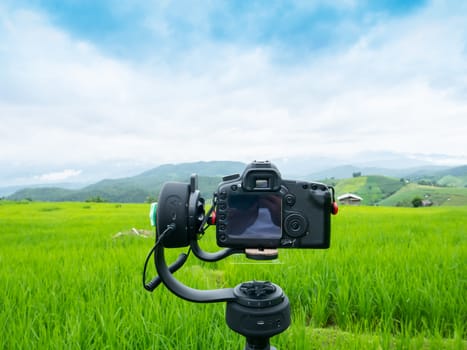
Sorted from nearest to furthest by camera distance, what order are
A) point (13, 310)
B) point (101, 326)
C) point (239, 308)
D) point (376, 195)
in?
point (239, 308) → point (101, 326) → point (13, 310) → point (376, 195)

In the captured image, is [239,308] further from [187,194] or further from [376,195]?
[376,195]

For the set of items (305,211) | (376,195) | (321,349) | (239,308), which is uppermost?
(305,211)

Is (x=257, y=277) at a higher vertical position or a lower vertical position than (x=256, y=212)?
lower

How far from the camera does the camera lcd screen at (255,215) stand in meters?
1.15

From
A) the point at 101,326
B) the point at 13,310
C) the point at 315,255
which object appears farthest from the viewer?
the point at 315,255

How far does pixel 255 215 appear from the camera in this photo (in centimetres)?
117

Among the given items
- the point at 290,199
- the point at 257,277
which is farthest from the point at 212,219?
the point at 257,277

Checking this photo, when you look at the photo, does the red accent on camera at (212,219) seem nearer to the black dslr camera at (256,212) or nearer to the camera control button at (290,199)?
the black dslr camera at (256,212)

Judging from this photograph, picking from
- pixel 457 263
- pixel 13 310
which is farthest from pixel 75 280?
pixel 457 263

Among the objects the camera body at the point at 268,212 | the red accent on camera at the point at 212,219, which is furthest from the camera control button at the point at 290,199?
the red accent on camera at the point at 212,219

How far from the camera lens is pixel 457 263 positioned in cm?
311

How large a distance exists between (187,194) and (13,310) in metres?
2.15

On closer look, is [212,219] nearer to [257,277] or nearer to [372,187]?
[257,277]

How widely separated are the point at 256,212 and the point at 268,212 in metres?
0.05
